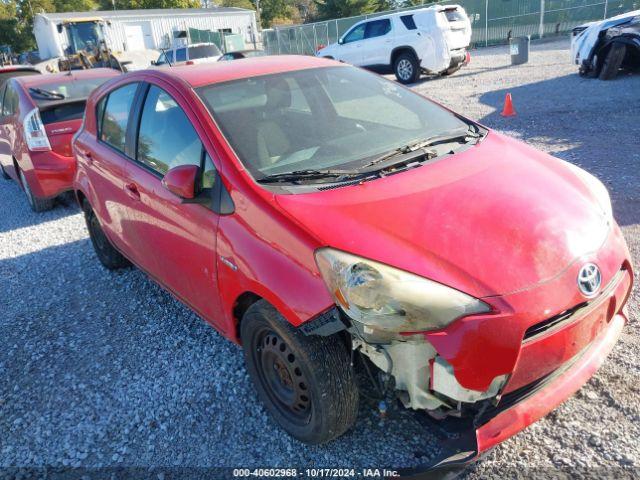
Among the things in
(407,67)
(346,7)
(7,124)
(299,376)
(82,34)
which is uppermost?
(82,34)

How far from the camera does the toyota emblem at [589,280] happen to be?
2.07 m

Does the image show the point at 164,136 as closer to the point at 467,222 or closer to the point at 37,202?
the point at 467,222

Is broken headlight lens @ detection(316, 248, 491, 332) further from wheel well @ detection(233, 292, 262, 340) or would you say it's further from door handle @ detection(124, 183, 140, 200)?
door handle @ detection(124, 183, 140, 200)

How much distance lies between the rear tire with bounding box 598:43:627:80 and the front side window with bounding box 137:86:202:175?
35.3ft

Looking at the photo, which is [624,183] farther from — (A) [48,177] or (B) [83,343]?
(A) [48,177]

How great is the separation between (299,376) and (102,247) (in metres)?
3.12

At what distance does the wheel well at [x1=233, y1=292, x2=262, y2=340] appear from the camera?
2.57 meters

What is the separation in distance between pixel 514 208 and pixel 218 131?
61.3 inches

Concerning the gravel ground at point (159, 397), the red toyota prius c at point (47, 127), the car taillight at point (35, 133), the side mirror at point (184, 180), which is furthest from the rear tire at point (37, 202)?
the side mirror at point (184, 180)

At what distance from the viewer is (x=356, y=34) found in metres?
15.9

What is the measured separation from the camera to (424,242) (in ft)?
7.00

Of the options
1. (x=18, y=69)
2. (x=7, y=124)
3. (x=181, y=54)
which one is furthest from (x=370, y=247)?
(x=181, y=54)

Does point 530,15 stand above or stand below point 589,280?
below

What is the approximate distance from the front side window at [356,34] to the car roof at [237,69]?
13078 millimetres
